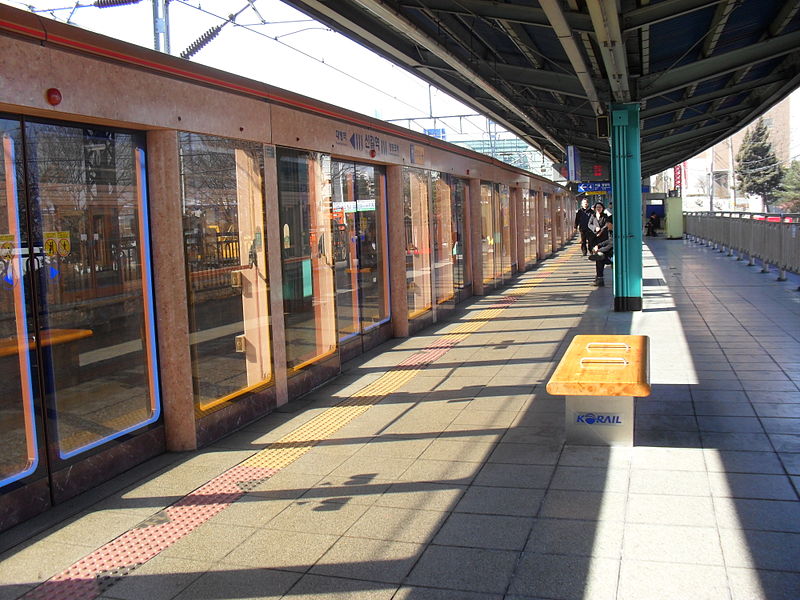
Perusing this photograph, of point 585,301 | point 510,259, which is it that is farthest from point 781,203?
point 585,301

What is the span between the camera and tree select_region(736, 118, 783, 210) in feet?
→ 246

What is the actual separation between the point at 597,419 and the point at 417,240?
5879 mm

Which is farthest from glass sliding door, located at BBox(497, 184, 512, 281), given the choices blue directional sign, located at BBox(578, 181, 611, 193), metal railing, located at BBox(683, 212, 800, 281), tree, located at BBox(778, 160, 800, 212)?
tree, located at BBox(778, 160, 800, 212)

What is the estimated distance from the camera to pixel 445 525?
151 inches

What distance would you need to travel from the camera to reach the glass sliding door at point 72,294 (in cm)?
407

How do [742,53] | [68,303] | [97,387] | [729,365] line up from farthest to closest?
[742,53] < [729,365] < [97,387] < [68,303]

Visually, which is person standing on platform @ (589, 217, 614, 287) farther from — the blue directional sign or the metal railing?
the blue directional sign

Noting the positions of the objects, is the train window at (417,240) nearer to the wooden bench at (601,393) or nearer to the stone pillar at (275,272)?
the stone pillar at (275,272)

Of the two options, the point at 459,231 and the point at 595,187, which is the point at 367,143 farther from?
the point at 595,187

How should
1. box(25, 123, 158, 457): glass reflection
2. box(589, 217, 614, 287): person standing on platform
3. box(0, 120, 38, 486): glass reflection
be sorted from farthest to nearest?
box(589, 217, 614, 287): person standing on platform < box(25, 123, 158, 457): glass reflection < box(0, 120, 38, 486): glass reflection

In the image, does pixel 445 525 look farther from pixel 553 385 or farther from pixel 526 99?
pixel 526 99

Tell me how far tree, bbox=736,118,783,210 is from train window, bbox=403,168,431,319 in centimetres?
7286

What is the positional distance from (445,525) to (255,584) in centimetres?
99

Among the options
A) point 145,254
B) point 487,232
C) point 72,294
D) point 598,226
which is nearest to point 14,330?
point 72,294
